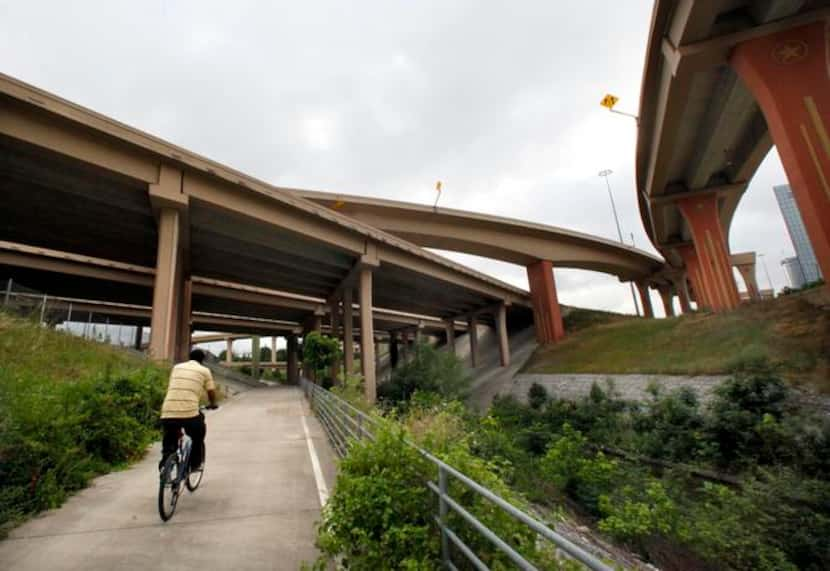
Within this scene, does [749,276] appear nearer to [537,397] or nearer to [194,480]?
[537,397]

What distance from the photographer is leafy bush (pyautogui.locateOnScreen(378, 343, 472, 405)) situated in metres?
24.1

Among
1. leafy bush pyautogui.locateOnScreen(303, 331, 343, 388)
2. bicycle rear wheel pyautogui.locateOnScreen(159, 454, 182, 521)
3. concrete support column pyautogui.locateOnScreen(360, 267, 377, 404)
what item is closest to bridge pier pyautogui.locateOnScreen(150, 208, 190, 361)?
leafy bush pyautogui.locateOnScreen(303, 331, 343, 388)

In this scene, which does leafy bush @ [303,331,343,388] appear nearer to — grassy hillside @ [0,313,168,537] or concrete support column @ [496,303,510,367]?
grassy hillside @ [0,313,168,537]

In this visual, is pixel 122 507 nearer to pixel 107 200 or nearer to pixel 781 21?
pixel 107 200

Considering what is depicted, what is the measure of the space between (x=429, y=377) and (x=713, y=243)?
20637 millimetres

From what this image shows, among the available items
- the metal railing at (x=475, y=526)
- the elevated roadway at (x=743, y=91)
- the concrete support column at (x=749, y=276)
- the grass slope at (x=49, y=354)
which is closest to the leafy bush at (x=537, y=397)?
the elevated roadway at (x=743, y=91)

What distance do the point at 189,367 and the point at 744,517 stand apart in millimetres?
11062

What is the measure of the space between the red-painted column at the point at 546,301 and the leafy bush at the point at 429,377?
1073 cm

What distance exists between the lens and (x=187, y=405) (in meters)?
5.18

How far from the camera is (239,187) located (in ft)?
55.5

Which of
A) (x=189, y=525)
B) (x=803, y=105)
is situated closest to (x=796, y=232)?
(x=803, y=105)

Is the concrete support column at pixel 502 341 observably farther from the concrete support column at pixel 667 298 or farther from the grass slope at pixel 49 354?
the grass slope at pixel 49 354

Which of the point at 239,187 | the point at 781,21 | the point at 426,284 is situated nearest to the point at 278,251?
the point at 239,187

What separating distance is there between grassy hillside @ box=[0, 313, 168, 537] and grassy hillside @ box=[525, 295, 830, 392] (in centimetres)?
1815
